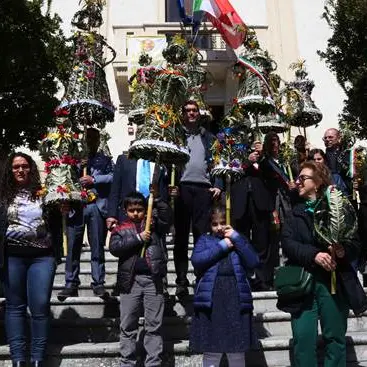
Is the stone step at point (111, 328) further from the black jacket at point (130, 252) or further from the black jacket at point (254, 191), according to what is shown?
the black jacket at point (254, 191)

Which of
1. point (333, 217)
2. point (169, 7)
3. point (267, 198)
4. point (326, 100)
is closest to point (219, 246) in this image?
point (333, 217)

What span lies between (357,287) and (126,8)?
1488 cm

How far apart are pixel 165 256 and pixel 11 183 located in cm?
144

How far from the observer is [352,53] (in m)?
10.8

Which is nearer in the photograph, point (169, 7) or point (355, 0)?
point (355, 0)

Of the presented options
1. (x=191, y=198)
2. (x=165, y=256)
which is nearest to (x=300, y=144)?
(x=191, y=198)

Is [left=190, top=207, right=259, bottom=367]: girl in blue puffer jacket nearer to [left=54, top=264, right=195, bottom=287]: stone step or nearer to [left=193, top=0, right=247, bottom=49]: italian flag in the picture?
[left=54, top=264, right=195, bottom=287]: stone step

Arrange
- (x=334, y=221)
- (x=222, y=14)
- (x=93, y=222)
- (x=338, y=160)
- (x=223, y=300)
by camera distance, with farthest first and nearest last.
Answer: (x=222, y=14) → (x=338, y=160) → (x=93, y=222) → (x=223, y=300) → (x=334, y=221)

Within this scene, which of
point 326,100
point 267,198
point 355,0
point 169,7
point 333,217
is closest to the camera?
point 333,217

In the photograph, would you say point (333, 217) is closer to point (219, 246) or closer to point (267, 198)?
point (219, 246)

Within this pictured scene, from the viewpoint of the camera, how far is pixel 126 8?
1738cm

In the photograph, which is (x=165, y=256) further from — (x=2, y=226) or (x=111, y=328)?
(x=2, y=226)

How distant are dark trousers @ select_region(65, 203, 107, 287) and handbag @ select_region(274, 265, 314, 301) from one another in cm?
218

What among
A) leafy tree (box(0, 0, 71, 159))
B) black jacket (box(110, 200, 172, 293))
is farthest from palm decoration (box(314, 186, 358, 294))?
leafy tree (box(0, 0, 71, 159))
